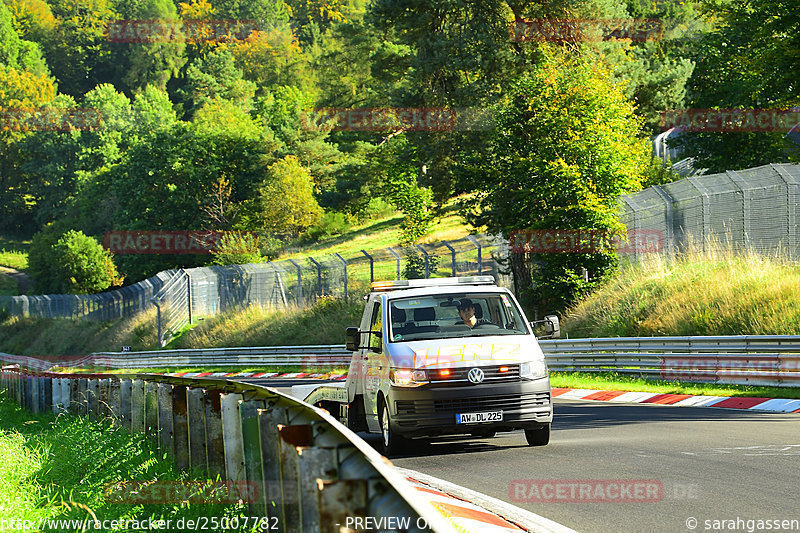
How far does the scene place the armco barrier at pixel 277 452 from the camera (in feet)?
14.2

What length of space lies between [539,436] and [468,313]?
5.51 ft

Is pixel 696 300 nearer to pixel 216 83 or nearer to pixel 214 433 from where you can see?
pixel 214 433

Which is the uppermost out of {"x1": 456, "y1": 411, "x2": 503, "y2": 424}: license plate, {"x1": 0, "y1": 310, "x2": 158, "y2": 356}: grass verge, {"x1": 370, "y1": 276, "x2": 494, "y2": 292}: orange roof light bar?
{"x1": 370, "y1": 276, "x2": 494, "y2": 292}: orange roof light bar

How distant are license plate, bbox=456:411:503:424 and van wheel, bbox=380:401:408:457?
72 centimetres

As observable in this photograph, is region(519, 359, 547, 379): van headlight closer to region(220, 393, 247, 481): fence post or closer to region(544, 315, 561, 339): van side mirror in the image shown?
region(544, 315, 561, 339): van side mirror

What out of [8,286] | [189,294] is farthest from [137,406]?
[8,286]

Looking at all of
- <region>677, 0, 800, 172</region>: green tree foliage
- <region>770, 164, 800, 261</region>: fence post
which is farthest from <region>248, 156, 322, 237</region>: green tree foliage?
<region>770, 164, 800, 261</region>: fence post

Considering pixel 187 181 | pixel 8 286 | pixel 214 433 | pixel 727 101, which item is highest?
pixel 727 101

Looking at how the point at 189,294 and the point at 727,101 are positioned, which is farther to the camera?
the point at 189,294

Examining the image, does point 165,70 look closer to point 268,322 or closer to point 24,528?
point 268,322

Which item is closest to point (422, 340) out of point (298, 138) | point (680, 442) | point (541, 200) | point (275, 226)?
point (680, 442)

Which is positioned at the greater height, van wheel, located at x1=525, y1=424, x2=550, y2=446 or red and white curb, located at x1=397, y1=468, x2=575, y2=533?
red and white curb, located at x1=397, y1=468, x2=575, y2=533

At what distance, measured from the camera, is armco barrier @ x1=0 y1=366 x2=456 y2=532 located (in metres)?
4.34

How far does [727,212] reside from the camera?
2583cm
